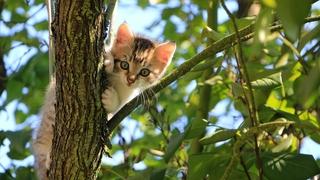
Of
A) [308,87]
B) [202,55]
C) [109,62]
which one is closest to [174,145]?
[202,55]

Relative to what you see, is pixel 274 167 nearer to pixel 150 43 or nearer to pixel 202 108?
pixel 202 108

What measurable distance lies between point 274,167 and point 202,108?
1604 millimetres

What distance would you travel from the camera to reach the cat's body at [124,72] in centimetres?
336

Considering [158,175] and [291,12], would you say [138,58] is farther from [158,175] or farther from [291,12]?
[291,12]

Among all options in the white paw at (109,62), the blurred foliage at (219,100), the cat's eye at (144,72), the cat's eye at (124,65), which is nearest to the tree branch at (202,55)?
the blurred foliage at (219,100)

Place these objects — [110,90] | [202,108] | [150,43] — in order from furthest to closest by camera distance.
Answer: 1. [150,43]
2. [202,108]
3. [110,90]

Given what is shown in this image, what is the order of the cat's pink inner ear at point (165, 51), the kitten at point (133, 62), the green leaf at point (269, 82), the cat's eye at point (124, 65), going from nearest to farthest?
the green leaf at point (269, 82), the kitten at point (133, 62), the cat's eye at point (124, 65), the cat's pink inner ear at point (165, 51)

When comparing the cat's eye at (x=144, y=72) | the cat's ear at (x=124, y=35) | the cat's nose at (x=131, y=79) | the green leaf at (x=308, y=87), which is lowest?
the cat's eye at (x=144, y=72)

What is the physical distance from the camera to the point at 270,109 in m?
2.61

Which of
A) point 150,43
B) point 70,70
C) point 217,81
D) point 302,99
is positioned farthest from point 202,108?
point 302,99

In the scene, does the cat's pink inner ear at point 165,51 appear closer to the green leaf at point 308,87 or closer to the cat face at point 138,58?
the cat face at point 138,58

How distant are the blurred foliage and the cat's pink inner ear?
0.26m

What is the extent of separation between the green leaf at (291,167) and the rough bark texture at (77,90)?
65cm

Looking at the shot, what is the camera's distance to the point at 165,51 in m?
4.07
